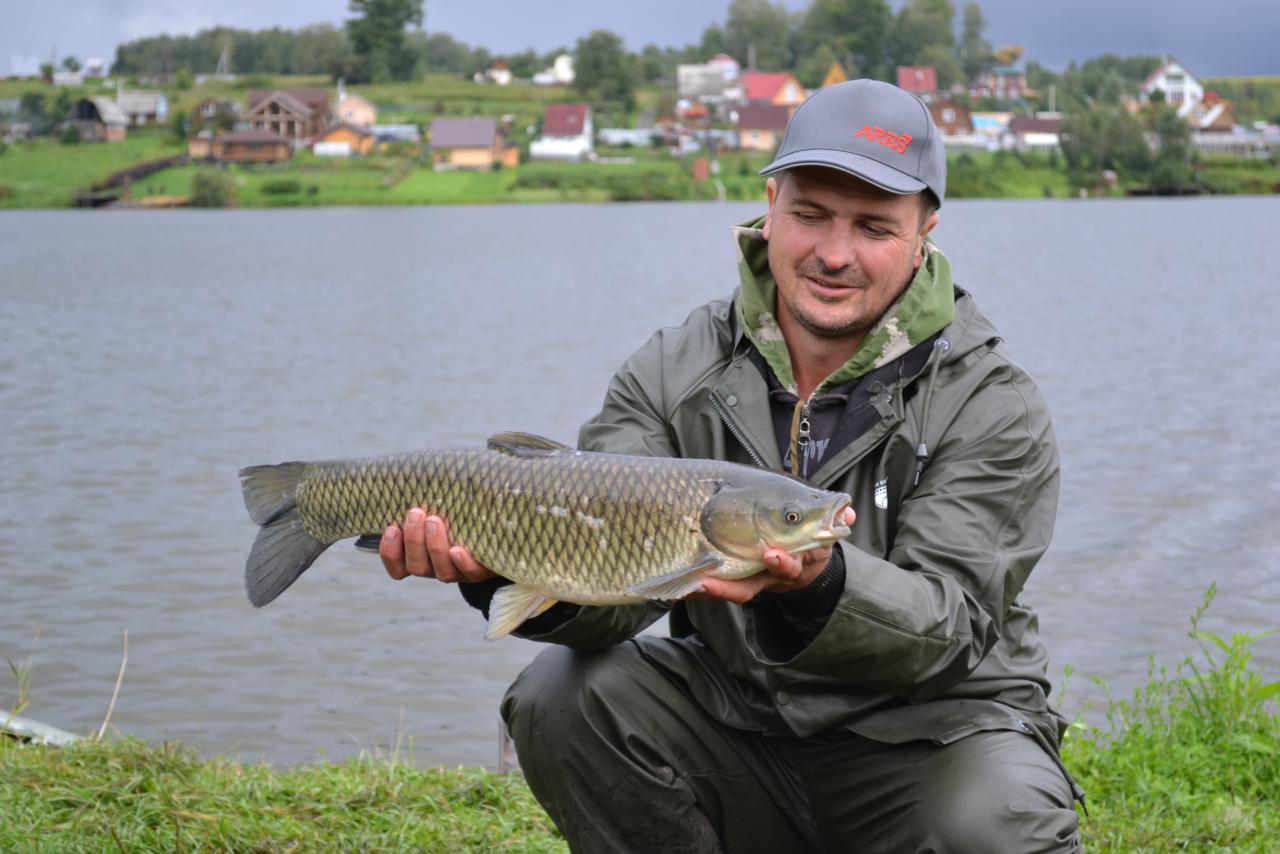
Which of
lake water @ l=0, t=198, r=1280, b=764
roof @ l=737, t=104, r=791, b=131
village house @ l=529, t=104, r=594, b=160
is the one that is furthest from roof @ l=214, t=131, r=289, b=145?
lake water @ l=0, t=198, r=1280, b=764

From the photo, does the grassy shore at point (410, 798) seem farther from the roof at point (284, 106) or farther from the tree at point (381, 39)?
the tree at point (381, 39)

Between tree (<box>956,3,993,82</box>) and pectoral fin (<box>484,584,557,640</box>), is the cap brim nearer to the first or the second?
pectoral fin (<box>484,584,557,640</box>)

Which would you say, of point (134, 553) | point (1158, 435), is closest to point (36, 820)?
point (134, 553)

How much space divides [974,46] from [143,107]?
66.0m

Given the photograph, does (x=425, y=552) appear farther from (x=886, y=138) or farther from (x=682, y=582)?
(x=886, y=138)

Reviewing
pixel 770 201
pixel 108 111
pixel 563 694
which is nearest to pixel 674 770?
pixel 563 694

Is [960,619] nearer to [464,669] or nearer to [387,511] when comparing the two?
[387,511]

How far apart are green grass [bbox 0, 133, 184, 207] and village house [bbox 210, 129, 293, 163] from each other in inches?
96.7

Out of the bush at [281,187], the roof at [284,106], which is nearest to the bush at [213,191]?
the bush at [281,187]

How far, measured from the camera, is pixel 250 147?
71.8 m

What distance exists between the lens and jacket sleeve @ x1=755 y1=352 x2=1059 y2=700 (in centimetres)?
245

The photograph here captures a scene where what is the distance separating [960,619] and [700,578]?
44 cm

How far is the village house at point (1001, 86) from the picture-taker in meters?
109

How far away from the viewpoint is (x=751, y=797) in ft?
9.48
